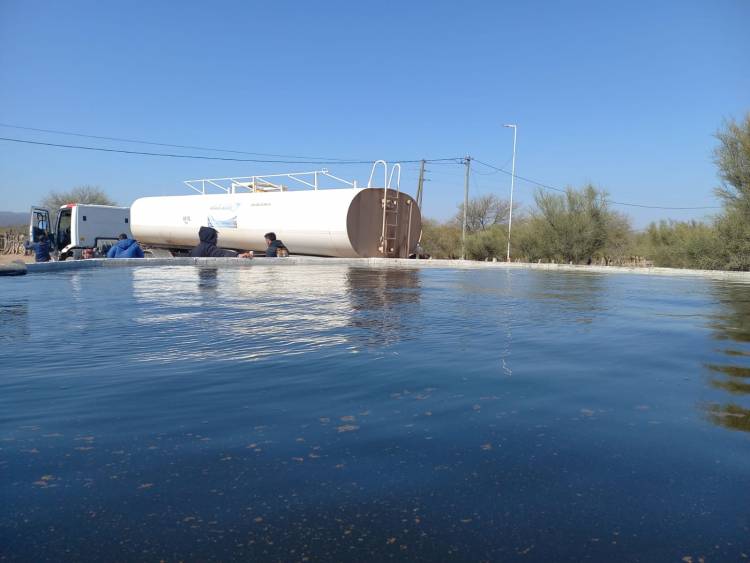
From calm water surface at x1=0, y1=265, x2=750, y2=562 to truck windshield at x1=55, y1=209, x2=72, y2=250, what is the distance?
27640 mm

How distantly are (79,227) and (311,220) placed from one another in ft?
44.9

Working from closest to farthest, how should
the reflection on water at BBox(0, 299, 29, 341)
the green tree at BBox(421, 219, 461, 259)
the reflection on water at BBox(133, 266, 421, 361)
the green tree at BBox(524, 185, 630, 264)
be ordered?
the reflection on water at BBox(133, 266, 421, 361)
the reflection on water at BBox(0, 299, 29, 341)
the green tree at BBox(524, 185, 630, 264)
the green tree at BBox(421, 219, 461, 259)

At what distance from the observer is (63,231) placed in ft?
100

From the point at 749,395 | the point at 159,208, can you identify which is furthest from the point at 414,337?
the point at 159,208

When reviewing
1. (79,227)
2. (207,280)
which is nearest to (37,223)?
(79,227)

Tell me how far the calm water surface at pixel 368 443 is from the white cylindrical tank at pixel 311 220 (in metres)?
16.9

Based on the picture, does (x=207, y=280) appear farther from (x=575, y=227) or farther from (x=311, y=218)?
(x=575, y=227)

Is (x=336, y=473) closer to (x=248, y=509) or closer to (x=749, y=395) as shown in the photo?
(x=248, y=509)

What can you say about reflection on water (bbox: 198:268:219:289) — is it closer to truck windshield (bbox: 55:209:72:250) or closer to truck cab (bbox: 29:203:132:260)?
truck cab (bbox: 29:203:132:260)

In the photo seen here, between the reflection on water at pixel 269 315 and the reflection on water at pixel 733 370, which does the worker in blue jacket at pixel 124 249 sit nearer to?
the reflection on water at pixel 269 315

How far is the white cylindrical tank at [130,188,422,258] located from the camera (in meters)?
22.7

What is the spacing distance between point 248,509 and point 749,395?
3135mm

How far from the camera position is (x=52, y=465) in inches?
95.0

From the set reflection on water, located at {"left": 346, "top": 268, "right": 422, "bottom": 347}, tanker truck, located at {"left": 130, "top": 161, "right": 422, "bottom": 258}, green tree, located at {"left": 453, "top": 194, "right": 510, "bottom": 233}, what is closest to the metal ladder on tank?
tanker truck, located at {"left": 130, "top": 161, "right": 422, "bottom": 258}
